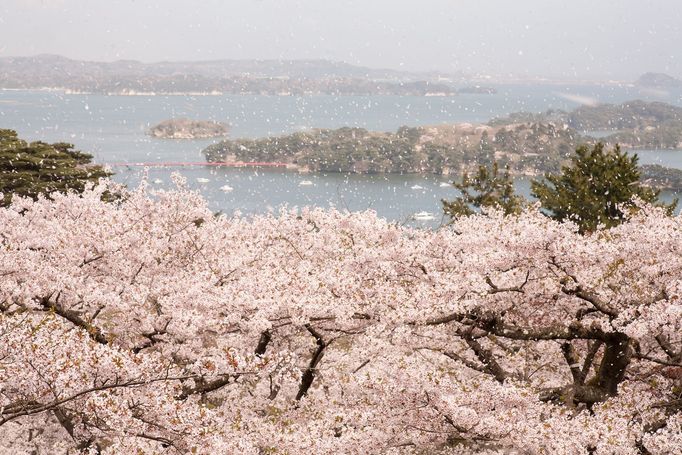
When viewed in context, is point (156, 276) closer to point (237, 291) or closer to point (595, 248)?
point (237, 291)

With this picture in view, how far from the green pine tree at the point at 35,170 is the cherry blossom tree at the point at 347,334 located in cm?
2156

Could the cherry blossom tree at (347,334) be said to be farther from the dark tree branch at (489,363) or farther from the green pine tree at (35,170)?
the green pine tree at (35,170)

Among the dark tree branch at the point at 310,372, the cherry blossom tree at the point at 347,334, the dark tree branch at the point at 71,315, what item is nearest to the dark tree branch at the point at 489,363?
the cherry blossom tree at the point at 347,334

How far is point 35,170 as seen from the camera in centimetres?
3425

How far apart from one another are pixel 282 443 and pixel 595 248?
17.0 ft

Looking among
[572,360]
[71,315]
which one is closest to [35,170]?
[71,315]

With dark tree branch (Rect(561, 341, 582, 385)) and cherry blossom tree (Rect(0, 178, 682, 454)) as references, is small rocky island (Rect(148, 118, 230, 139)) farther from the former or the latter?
dark tree branch (Rect(561, 341, 582, 385))

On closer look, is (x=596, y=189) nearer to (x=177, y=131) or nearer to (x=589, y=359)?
(x=589, y=359)

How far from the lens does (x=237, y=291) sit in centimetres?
961

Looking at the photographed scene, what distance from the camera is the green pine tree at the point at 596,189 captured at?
30766 mm

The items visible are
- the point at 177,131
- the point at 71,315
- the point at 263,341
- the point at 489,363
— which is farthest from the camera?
the point at 177,131

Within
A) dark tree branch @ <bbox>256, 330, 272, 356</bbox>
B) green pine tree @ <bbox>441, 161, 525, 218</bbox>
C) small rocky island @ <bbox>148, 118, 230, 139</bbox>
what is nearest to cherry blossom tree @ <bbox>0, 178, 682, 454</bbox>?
dark tree branch @ <bbox>256, 330, 272, 356</bbox>

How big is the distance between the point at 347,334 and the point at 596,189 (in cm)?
2486

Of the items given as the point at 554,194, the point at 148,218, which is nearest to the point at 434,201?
the point at 554,194
